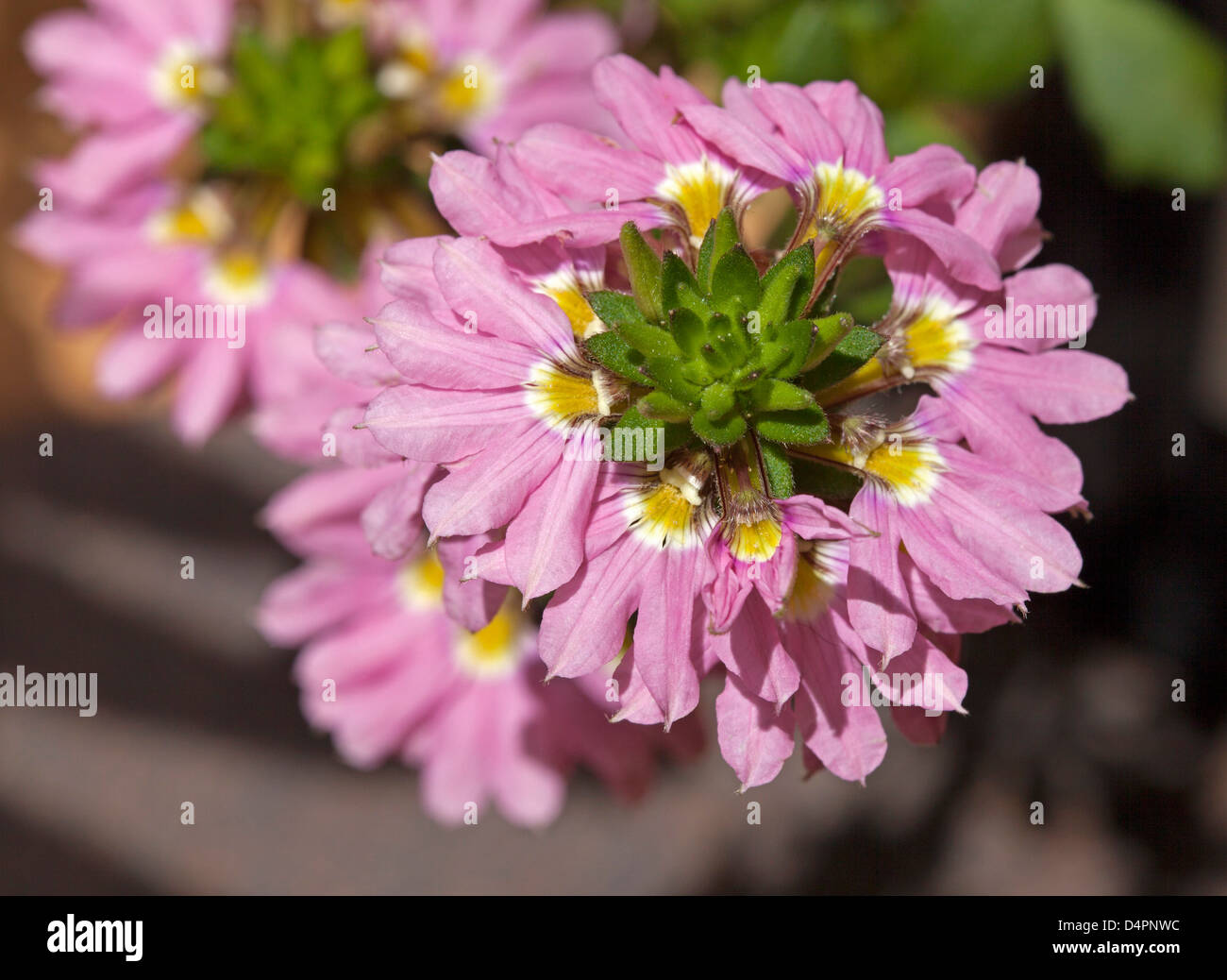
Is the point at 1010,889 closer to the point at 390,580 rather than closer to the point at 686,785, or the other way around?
the point at 686,785

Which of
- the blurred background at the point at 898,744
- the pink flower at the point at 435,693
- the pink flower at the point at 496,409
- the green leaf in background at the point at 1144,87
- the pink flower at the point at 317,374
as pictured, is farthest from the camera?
the blurred background at the point at 898,744

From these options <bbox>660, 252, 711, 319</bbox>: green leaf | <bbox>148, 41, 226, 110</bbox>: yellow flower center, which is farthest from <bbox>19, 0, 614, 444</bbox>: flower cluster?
<bbox>660, 252, 711, 319</bbox>: green leaf

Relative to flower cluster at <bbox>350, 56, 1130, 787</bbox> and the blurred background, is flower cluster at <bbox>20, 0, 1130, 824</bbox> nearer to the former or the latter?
flower cluster at <bbox>350, 56, 1130, 787</bbox>

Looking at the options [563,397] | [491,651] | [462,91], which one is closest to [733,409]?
[563,397]

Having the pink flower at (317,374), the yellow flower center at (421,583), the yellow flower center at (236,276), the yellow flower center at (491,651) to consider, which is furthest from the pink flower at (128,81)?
the yellow flower center at (491,651)

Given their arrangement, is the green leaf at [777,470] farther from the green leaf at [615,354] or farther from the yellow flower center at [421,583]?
the yellow flower center at [421,583]

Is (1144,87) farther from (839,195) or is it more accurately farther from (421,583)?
(421,583)

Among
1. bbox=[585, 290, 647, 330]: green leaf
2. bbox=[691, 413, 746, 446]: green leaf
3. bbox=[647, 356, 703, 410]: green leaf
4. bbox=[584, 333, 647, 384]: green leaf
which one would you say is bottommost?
bbox=[691, 413, 746, 446]: green leaf
